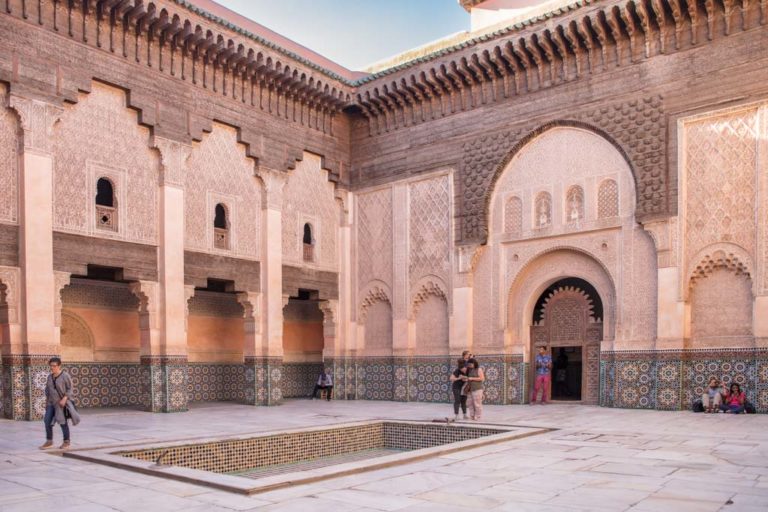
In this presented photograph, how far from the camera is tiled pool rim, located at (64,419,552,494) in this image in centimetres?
396

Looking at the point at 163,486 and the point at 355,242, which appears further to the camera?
the point at 355,242

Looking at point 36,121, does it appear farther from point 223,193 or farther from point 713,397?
point 713,397

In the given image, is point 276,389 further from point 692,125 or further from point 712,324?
point 692,125

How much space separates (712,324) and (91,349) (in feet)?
26.9

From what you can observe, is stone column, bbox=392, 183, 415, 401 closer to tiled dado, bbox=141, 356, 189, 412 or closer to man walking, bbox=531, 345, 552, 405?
man walking, bbox=531, 345, 552, 405

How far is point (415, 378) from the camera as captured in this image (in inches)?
454

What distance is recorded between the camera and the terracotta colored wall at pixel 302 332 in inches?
519

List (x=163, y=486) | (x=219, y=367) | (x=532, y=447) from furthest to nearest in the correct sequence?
(x=219, y=367)
(x=532, y=447)
(x=163, y=486)

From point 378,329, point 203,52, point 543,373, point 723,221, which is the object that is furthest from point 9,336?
point 723,221

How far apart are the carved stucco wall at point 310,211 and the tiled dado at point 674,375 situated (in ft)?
15.9

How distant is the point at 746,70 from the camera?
877cm

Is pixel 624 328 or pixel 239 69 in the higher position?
pixel 239 69

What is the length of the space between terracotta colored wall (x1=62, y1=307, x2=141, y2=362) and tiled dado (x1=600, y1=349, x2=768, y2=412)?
6.58 meters

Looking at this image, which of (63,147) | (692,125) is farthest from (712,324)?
(63,147)
